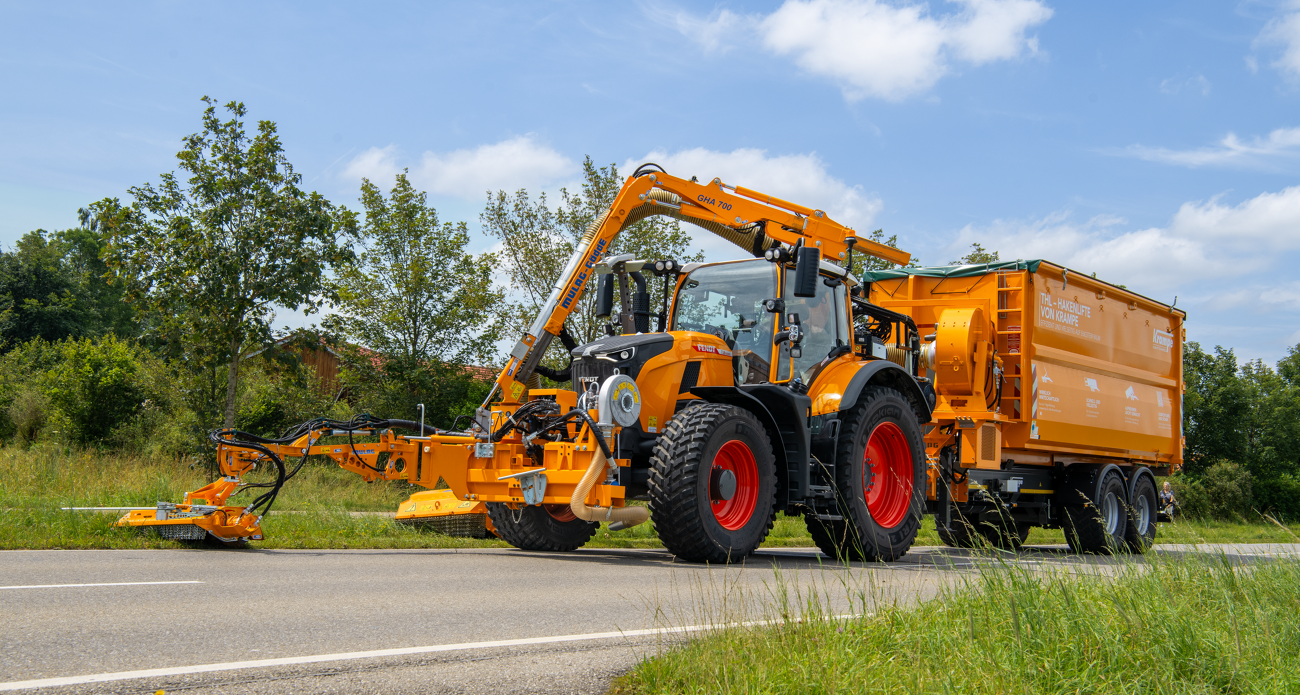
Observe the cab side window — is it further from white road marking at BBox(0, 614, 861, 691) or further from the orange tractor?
white road marking at BBox(0, 614, 861, 691)

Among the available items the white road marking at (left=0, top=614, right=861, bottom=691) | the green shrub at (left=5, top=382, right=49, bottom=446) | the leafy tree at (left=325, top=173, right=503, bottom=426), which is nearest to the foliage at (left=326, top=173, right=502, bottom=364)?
the leafy tree at (left=325, top=173, right=503, bottom=426)

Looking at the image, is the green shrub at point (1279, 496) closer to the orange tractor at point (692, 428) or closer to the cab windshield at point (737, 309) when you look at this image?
the orange tractor at point (692, 428)

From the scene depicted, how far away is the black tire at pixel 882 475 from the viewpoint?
29.8 ft

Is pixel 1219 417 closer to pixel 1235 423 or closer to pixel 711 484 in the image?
pixel 1235 423

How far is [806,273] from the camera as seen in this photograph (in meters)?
8.75

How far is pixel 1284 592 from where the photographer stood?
16.4 feet

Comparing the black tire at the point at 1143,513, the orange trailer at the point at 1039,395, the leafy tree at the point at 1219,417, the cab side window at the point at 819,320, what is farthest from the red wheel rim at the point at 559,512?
the leafy tree at the point at 1219,417

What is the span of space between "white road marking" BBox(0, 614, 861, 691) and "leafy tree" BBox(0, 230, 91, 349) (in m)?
46.4

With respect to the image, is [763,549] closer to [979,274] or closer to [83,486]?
[979,274]

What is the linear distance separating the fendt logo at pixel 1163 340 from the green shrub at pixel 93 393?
79.1 feet

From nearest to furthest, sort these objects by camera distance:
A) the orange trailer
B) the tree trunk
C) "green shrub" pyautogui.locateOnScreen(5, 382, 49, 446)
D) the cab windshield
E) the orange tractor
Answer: the orange tractor, the cab windshield, the orange trailer, the tree trunk, "green shrub" pyautogui.locateOnScreen(5, 382, 49, 446)

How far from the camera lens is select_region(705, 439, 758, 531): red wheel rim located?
8.38 meters

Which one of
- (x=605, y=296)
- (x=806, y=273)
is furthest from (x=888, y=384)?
(x=605, y=296)

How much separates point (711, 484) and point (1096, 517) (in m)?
7.17
